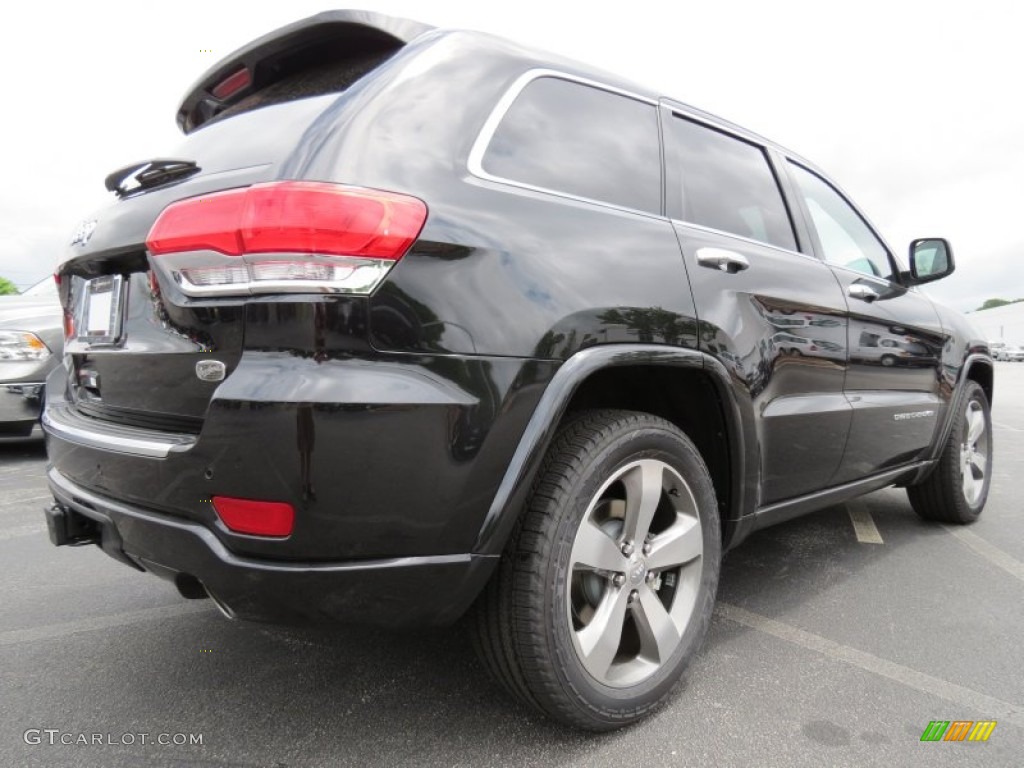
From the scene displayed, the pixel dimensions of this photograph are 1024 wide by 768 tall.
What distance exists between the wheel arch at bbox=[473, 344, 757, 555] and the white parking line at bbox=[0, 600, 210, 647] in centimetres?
165

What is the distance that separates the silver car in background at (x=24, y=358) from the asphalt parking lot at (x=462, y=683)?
2.50m

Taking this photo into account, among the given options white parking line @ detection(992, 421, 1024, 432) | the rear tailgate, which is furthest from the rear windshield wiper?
white parking line @ detection(992, 421, 1024, 432)

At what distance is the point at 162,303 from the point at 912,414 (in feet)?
10.3

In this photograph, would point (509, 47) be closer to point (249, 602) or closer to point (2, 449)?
point (249, 602)

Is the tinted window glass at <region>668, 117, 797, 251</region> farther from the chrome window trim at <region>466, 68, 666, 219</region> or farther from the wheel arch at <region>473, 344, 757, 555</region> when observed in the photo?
the wheel arch at <region>473, 344, 757, 555</region>

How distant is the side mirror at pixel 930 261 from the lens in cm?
361

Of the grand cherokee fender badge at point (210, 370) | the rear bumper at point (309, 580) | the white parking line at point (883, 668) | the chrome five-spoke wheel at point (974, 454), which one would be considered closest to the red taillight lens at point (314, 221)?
the grand cherokee fender badge at point (210, 370)

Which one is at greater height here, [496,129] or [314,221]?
[496,129]

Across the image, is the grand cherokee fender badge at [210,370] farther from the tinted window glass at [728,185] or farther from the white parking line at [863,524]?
the white parking line at [863,524]

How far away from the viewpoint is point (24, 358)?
17.0 ft

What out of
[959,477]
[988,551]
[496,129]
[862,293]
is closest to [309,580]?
[496,129]

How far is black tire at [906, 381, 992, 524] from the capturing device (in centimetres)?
A: 372

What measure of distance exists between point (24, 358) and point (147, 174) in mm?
4296

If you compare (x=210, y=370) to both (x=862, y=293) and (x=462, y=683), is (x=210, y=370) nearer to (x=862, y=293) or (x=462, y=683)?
(x=462, y=683)
